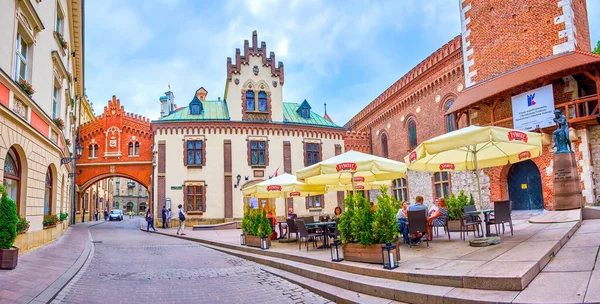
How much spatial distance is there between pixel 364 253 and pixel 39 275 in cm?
630

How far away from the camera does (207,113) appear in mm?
28391

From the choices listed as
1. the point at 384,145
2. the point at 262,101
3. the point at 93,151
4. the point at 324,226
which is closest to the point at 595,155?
the point at 324,226

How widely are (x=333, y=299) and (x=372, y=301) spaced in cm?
84

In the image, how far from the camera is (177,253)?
41.9 feet

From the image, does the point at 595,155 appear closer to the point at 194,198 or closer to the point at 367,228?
the point at 367,228

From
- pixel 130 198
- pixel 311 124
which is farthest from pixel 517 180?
pixel 130 198

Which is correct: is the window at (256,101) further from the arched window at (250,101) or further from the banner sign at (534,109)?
the banner sign at (534,109)

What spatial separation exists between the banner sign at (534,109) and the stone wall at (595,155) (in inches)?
51.3

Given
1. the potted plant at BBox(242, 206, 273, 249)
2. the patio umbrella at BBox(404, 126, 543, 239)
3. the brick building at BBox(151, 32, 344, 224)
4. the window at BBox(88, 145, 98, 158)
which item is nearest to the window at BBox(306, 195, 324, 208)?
the brick building at BBox(151, 32, 344, 224)

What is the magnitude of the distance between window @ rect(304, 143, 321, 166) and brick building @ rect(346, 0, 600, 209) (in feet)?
28.9

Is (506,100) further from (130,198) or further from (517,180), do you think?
(130,198)

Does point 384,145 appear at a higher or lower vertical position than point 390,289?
higher

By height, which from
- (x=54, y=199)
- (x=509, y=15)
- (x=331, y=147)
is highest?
(x=509, y=15)

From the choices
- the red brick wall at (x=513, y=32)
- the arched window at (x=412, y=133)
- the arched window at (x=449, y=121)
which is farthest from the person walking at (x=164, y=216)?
the red brick wall at (x=513, y=32)
